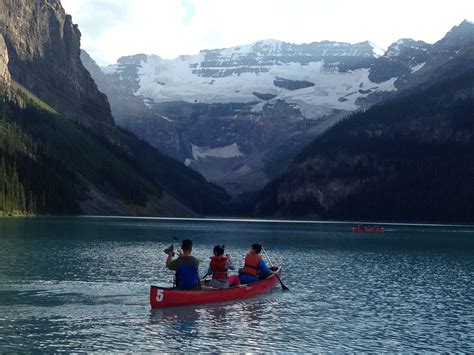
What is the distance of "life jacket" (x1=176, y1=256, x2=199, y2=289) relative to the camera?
50.1 metres

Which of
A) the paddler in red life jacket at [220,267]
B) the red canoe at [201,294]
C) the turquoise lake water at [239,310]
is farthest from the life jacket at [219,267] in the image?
the turquoise lake water at [239,310]

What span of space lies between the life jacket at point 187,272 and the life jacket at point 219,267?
149 inches

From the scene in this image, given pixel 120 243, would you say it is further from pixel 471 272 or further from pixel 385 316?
pixel 385 316

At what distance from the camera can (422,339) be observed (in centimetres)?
4306

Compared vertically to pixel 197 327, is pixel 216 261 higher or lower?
higher

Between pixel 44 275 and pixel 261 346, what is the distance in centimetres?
3581

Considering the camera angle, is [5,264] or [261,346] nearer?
[261,346]

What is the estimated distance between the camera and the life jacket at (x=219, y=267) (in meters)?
54.7

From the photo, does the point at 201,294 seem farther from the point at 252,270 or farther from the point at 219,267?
the point at 252,270

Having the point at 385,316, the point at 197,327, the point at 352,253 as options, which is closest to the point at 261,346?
the point at 197,327

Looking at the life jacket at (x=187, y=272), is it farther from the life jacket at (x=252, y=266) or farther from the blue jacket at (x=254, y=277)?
the life jacket at (x=252, y=266)

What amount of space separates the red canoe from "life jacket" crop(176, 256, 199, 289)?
0.69 metres

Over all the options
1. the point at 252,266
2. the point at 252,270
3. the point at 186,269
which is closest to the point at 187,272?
the point at 186,269

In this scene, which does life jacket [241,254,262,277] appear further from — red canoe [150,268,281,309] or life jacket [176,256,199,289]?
life jacket [176,256,199,289]
